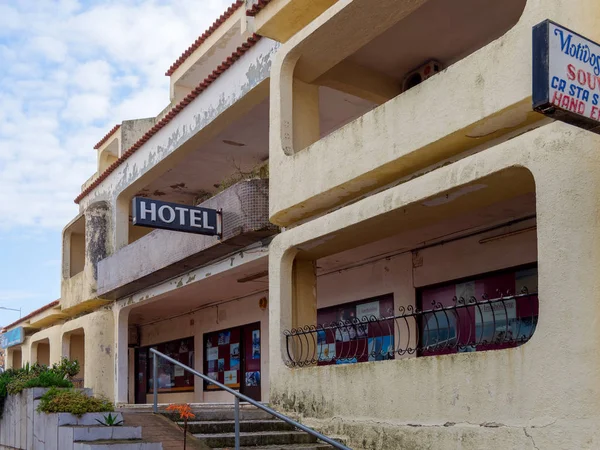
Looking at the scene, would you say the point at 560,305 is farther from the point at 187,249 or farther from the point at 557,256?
the point at 187,249

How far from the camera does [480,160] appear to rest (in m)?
7.92

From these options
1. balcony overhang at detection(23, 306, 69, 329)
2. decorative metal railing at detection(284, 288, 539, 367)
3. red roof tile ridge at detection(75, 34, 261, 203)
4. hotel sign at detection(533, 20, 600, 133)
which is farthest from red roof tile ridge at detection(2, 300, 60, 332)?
hotel sign at detection(533, 20, 600, 133)

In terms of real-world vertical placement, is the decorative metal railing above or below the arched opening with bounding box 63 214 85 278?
below

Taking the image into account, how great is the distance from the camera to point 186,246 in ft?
47.4

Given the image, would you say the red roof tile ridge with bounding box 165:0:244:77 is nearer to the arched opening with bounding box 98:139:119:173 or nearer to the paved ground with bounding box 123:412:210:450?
the arched opening with bounding box 98:139:119:173

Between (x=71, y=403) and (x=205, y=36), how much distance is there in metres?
13.5

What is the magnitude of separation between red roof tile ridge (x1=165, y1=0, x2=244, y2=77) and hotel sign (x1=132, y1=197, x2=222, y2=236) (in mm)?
6376

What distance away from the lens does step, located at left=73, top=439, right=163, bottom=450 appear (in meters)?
8.36

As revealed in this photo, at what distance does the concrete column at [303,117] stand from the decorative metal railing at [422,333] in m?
2.56

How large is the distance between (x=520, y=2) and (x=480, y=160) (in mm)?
3251

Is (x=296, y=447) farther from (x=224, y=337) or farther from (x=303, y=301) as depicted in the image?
(x=224, y=337)

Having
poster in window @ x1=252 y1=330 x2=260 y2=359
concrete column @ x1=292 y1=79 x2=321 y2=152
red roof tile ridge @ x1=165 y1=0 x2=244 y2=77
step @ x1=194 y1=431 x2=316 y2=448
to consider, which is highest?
red roof tile ridge @ x1=165 y1=0 x2=244 y2=77

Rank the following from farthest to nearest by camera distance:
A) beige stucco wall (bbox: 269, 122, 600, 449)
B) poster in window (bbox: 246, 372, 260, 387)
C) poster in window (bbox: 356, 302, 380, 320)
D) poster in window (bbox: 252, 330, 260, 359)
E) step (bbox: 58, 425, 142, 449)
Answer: poster in window (bbox: 252, 330, 260, 359), poster in window (bbox: 246, 372, 260, 387), poster in window (bbox: 356, 302, 380, 320), step (bbox: 58, 425, 142, 449), beige stucco wall (bbox: 269, 122, 600, 449)

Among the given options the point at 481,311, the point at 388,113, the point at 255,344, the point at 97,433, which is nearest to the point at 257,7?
the point at 388,113
